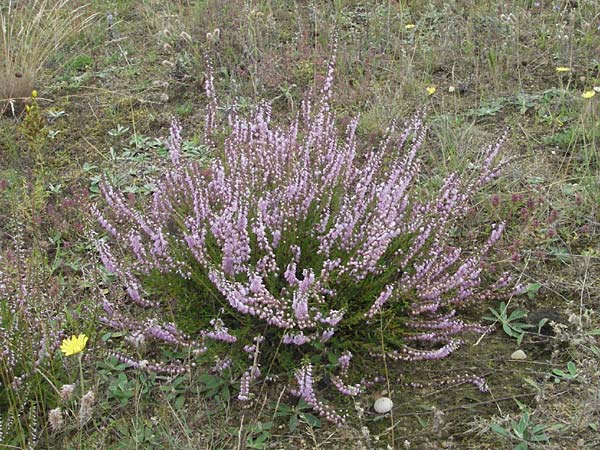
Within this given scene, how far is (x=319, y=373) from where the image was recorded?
240cm

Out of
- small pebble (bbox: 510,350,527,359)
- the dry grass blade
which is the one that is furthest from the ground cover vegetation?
the dry grass blade

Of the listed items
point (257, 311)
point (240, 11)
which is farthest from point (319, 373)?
point (240, 11)

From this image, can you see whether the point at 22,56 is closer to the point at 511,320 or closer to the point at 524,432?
the point at 511,320

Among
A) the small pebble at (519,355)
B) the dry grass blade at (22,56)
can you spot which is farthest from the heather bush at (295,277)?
the dry grass blade at (22,56)

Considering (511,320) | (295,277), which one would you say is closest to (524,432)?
(511,320)

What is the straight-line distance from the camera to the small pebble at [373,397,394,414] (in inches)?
91.7

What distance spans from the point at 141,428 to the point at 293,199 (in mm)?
1020

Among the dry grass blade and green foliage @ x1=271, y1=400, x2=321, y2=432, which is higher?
the dry grass blade

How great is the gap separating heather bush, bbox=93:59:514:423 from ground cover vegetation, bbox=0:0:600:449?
0.04ft

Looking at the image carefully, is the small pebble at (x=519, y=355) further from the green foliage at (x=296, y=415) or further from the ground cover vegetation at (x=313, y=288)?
the green foliage at (x=296, y=415)

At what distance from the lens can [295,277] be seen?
2389mm

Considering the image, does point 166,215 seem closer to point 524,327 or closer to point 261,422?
point 261,422

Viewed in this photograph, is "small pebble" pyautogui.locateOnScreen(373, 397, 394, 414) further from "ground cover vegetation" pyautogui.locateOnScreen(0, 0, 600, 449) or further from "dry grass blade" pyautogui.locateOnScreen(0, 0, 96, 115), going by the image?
"dry grass blade" pyautogui.locateOnScreen(0, 0, 96, 115)

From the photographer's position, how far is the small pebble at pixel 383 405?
7.64ft
